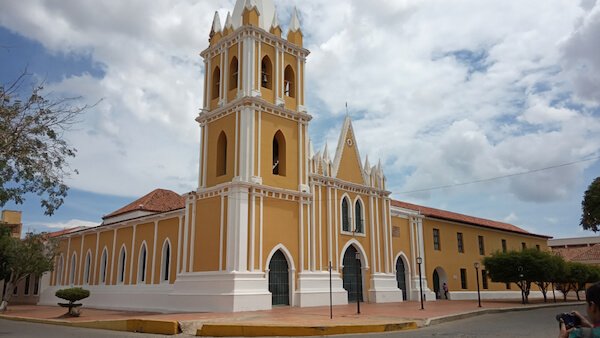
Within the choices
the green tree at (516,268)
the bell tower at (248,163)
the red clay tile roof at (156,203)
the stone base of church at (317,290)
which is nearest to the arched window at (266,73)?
the bell tower at (248,163)

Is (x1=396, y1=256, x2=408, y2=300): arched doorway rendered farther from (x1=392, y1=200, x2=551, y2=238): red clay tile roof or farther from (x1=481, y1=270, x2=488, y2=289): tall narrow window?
(x1=481, y1=270, x2=488, y2=289): tall narrow window

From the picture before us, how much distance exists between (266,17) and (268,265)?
1302cm

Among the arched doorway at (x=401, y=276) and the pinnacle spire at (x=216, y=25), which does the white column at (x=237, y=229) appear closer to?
the pinnacle spire at (x=216, y=25)

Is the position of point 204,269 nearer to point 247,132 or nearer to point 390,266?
point 247,132

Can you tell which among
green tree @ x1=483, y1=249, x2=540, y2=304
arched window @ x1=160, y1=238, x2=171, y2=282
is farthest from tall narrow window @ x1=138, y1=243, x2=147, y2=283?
green tree @ x1=483, y1=249, x2=540, y2=304

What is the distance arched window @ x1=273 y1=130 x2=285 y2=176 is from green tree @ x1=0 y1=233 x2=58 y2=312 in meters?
16.9

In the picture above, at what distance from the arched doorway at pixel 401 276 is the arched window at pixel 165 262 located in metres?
13.2

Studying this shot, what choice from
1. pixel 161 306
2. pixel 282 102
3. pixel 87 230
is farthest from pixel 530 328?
pixel 87 230

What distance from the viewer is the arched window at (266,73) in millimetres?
25553

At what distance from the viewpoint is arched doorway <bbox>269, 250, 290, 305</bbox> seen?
2288cm

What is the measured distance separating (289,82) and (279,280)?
1045 cm

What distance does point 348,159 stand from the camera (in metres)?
28.7

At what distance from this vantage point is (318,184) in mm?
26062

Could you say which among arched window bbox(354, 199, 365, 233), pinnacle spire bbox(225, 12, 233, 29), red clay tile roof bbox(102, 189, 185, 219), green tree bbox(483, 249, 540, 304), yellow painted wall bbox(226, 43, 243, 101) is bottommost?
green tree bbox(483, 249, 540, 304)
